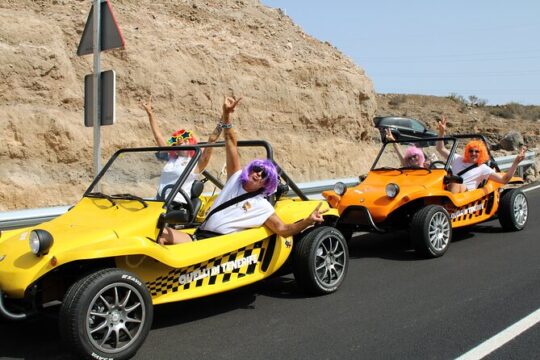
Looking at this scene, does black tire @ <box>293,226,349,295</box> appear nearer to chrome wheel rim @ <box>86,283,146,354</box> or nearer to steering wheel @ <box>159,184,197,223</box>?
steering wheel @ <box>159,184,197,223</box>

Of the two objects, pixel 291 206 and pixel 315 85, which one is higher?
pixel 315 85

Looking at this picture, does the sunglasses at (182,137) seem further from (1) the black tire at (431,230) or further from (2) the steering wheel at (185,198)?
(1) the black tire at (431,230)

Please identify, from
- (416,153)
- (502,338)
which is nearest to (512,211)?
(416,153)

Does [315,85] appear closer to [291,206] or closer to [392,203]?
[392,203]

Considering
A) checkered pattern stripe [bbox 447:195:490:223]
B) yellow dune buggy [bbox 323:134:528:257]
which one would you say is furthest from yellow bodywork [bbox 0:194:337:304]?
checkered pattern stripe [bbox 447:195:490:223]

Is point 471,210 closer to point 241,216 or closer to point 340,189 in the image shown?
point 340,189

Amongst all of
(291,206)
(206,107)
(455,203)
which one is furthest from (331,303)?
(206,107)

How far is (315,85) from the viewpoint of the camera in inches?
625

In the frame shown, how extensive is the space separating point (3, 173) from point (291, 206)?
247 inches

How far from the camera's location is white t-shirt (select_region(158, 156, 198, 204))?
5.20 m

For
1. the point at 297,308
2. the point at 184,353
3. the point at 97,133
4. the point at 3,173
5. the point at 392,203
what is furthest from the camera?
the point at 3,173

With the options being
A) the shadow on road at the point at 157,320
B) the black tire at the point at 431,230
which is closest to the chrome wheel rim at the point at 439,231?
the black tire at the point at 431,230

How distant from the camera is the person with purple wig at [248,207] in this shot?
5.13 metres

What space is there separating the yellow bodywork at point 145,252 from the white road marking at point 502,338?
1.85 metres
